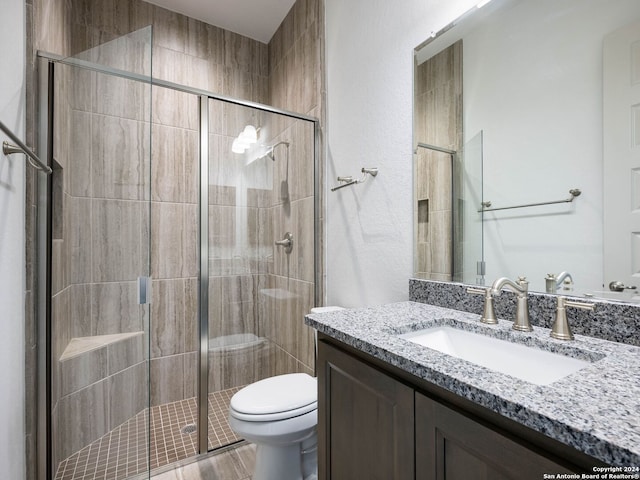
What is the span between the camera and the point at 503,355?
870 millimetres

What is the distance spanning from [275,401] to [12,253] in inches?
44.0

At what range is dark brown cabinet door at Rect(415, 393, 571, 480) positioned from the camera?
0.49 metres

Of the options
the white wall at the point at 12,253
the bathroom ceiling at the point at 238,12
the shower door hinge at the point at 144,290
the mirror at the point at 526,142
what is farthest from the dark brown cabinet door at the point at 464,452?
the bathroom ceiling at the point at 238,12

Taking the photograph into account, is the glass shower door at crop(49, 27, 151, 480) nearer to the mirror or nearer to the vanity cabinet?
the vanity cabinet

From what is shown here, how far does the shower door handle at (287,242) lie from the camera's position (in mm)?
2014

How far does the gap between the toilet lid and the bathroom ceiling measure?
2538 millimetres

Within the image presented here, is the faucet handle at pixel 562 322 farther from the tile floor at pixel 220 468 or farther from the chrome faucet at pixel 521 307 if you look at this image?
the tile floor at pixel 220 468

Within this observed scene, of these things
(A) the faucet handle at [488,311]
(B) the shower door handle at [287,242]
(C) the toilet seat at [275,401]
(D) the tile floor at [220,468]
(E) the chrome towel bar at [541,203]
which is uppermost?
(E) the chrome towel bar at [541,203]

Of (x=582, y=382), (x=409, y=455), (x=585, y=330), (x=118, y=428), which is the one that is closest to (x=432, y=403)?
(x=409, y=455)

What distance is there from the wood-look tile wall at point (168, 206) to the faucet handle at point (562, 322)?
137 cm

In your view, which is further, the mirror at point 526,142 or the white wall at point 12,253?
the white wall at point 12,253

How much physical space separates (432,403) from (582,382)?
26cm

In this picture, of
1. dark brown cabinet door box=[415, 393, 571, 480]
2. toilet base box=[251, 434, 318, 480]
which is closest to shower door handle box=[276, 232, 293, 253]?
toilet base box=[251, 434, 318, 480]

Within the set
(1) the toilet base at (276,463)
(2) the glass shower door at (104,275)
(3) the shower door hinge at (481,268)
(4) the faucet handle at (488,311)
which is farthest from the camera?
(1) the toilet base at (276,463)
